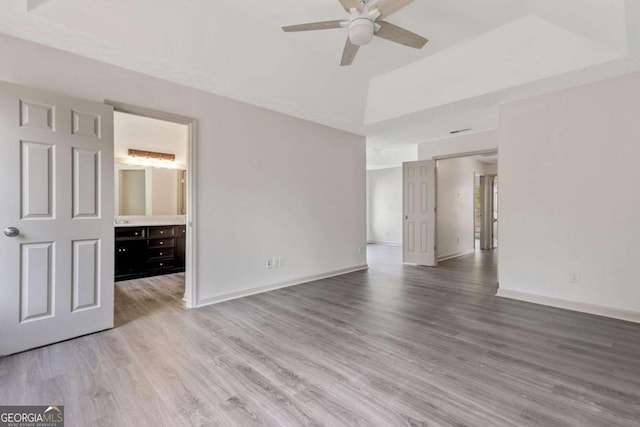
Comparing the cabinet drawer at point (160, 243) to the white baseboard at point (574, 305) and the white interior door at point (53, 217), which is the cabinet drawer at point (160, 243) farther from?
the white baseboard at point (574, 305)

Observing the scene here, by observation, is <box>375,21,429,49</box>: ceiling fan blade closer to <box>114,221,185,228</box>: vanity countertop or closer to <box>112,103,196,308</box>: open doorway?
<box>112,103,196,308</box>: open doorway

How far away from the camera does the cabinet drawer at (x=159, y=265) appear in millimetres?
4828

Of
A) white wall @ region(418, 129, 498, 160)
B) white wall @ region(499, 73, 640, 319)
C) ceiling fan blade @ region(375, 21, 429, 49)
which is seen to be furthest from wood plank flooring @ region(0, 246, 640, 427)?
white wall @ region(418, 129, 498, 160)

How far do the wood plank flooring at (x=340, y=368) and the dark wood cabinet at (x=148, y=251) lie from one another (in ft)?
4.54

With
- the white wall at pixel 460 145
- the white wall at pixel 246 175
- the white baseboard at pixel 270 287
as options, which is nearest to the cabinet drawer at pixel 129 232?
the white wall at pixel 246 175

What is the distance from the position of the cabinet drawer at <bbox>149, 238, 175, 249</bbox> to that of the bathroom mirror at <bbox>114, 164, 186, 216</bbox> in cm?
68

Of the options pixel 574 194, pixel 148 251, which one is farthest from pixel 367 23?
pixel 148 251

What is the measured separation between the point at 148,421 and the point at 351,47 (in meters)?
2.93

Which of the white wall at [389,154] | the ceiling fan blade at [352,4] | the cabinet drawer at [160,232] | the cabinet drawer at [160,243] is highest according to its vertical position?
the white wall at [389,154]

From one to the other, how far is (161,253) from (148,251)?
0.70ft

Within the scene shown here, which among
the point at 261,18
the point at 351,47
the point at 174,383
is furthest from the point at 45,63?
the point at 174,383

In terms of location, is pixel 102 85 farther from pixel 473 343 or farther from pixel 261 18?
pixel 473 343

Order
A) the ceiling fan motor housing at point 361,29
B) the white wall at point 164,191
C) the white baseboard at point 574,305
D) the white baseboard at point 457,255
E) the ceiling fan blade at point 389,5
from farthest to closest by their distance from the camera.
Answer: the white baseboard at point 457,255
the white wall at point 164,191
the white baseboard at point 574,305
the ceiling fan motor housing at point 361,29
the ceiling fan blade at point 389,5

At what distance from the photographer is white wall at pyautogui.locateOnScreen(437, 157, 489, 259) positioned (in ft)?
22.0
